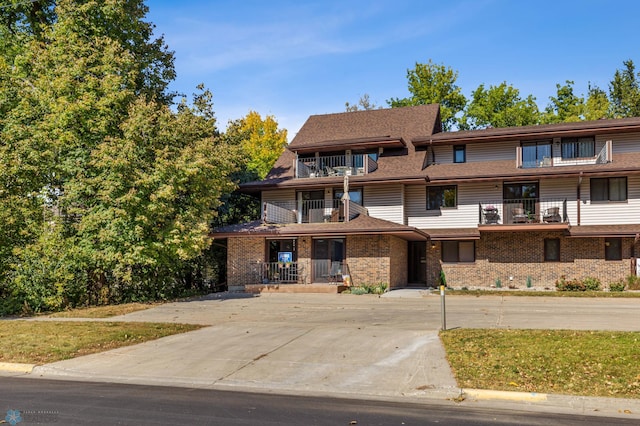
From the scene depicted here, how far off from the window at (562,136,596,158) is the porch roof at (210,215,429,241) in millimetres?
8273

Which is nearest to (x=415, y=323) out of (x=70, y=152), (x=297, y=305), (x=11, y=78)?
(x=297, y=305)

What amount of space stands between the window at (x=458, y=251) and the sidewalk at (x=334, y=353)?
8.54 m

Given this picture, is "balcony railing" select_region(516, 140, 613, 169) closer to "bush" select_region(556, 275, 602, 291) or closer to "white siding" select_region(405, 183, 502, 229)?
"white siding" select_region(405, 183, 502, 229)

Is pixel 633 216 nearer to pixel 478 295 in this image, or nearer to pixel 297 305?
pixel 478 295

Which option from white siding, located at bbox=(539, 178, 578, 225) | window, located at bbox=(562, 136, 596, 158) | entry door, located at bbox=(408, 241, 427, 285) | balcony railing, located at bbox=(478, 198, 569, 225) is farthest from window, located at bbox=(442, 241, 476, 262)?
window, located at bbox=(562, 136, 596, 158)

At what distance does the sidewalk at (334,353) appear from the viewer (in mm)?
8555

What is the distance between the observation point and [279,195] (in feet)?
99.5

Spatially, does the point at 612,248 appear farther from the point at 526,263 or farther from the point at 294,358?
the point at 294,358

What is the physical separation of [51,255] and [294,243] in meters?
11.2

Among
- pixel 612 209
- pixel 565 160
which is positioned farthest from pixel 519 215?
pixel 612 209

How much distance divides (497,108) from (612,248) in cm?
2183

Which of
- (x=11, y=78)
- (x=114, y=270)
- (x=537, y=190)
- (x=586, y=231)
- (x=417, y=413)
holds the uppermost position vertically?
(x=11, y=78)

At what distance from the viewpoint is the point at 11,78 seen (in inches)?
880

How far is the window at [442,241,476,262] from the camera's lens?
27.9 metres
